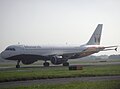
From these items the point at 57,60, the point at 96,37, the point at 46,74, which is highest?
the point at 96,37

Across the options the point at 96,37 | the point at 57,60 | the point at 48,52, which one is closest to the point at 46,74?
the point at 57,60

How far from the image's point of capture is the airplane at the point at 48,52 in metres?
58.2

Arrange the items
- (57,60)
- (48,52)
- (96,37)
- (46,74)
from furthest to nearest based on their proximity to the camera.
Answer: (96,37), (48,52), (57,60), (46,74)

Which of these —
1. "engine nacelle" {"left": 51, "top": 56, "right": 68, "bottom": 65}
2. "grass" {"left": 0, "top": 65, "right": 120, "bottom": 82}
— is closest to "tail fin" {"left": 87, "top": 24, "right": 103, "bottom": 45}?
"engine nacelle" {"left": 51, "top": 56, "right": 68, "bottom": 65}

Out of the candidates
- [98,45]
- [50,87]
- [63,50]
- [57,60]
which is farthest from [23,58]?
[50,87]

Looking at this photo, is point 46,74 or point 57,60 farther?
point 57,60

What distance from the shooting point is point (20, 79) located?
109 ft

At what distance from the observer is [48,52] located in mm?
63625

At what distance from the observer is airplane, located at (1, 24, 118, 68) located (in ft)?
191

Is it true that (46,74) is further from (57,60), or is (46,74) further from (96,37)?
(96,37)

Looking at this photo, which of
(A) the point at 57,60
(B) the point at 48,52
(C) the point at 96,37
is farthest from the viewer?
(C) the point at 96,37

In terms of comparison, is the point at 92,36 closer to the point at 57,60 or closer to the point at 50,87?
the point at 57,60

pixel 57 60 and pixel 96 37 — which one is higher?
pixel 96 37

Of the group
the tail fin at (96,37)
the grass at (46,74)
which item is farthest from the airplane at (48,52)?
the grass at (46,74)
